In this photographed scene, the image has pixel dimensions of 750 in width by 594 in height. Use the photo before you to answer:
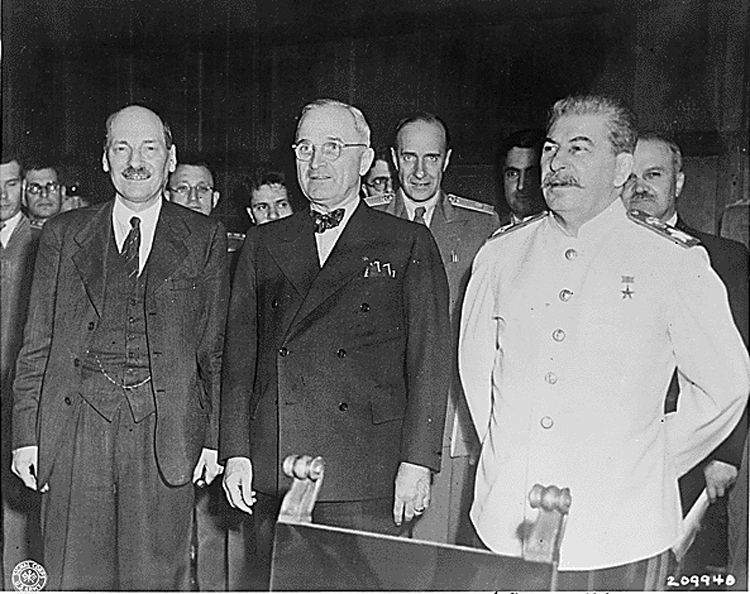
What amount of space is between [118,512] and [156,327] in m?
0.40

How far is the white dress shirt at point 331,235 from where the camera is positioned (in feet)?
6.48

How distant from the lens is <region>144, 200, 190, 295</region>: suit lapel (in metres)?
1.99

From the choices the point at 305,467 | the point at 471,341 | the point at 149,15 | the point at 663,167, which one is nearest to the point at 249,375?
the point at 305,467

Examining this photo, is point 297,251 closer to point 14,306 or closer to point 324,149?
point 324,149

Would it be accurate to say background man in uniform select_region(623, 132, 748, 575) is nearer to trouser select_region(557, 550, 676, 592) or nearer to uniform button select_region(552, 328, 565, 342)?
trouser select_region(557, 550, 676, 592)

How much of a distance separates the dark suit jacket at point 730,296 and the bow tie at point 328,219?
0.69 metres

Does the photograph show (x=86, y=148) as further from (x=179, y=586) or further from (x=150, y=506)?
(x=179, y=586)

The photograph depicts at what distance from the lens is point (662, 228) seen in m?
1.94

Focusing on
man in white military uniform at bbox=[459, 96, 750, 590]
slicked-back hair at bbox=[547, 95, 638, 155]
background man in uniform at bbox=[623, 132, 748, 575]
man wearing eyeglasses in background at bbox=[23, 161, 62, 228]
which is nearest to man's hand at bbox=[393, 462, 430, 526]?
man in white military uniform at bbox=[459, 96, 750, 590]

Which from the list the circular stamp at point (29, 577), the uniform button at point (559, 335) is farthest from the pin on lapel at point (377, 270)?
the circular stamp at point (29, 577)

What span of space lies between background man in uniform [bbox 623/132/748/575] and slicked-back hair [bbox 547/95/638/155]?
27mm

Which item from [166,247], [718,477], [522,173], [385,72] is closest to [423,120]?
[385,72]

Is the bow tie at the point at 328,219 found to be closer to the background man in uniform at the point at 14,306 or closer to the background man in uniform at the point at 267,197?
the background man in uniform at the point at 267,197

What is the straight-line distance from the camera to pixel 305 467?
1.85m
